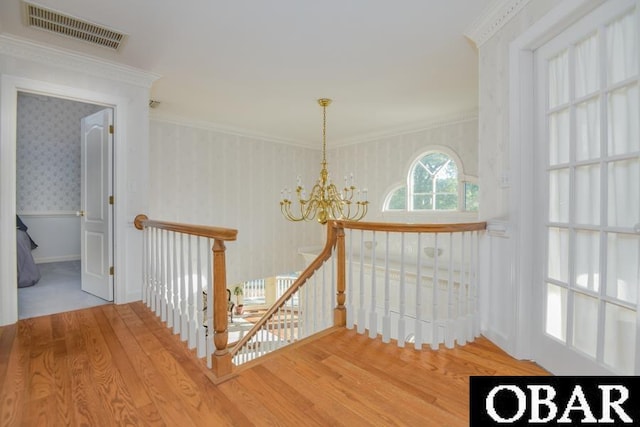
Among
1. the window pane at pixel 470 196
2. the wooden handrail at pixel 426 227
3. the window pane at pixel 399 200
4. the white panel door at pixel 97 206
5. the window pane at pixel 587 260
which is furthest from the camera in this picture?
the window pane at pixel 399 200

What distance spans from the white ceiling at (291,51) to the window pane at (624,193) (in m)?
1.45

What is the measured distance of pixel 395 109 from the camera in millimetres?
4340

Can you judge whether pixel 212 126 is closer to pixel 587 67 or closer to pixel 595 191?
pixel 587 67

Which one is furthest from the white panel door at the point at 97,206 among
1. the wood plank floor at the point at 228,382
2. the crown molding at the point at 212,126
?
the crown molding at the point at 212,126

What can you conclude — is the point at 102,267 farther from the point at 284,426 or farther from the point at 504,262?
the point at 504,262

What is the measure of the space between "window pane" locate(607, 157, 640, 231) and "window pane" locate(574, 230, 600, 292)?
145 millimetres

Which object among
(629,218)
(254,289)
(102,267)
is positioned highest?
(629,218)

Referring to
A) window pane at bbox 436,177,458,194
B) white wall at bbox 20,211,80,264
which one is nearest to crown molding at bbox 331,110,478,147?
window pane at bbox 436,177,458,194

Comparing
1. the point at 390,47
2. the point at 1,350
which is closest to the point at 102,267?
the point at 1,350

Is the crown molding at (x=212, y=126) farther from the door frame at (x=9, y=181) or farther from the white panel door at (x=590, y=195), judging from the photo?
the white panel door at (x=590, y=195)

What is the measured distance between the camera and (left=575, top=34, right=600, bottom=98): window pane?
62.5 inches

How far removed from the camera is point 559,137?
5.97ft

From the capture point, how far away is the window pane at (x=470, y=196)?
14.8 ft

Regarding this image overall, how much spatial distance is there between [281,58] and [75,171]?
4.73 meters
